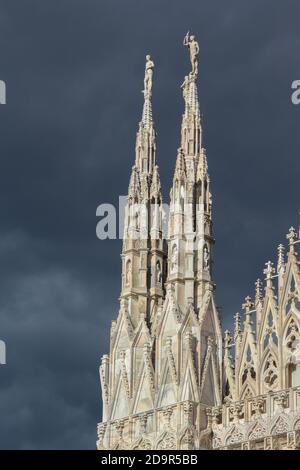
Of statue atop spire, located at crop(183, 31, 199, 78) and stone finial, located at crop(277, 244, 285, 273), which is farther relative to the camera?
statue atop spire, located at crop(183, 31, 199, 78)

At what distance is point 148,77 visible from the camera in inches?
1505

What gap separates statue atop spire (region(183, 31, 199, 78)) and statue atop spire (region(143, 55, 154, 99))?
3.67 ft

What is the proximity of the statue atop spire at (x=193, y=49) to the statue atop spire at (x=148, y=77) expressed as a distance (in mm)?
1119

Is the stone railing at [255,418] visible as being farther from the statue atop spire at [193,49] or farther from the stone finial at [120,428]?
the statue atop spire at [193,49]

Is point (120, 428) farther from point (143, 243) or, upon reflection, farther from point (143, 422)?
point (143, 243)

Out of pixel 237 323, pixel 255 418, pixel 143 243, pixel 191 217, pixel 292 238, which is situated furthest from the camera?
pixel 143 243

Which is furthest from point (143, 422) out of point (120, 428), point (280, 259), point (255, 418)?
point (280, 259)

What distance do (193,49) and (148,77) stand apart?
1.52 meters

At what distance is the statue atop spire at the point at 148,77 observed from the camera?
3794 centimetres

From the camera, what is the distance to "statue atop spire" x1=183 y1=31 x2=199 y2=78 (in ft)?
122

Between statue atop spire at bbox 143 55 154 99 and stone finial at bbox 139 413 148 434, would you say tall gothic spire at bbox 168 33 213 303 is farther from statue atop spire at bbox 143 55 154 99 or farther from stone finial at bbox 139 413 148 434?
stone finial at bbox 139 413 148 434

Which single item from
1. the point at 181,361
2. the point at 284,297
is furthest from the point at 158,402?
the point at 284,297

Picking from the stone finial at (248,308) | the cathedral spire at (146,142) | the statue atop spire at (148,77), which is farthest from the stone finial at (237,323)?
the statue atop spire at (148,77)

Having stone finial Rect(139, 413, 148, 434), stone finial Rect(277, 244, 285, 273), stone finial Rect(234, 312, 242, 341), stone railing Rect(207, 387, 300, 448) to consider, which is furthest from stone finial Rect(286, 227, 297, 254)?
stone finial Rect(139, 413, 148, 434)
